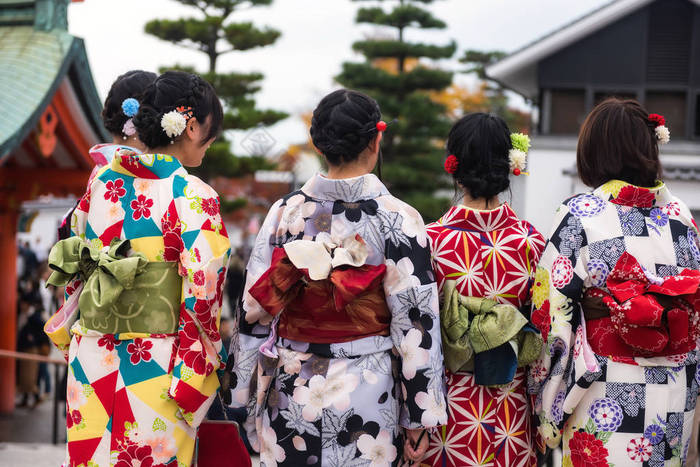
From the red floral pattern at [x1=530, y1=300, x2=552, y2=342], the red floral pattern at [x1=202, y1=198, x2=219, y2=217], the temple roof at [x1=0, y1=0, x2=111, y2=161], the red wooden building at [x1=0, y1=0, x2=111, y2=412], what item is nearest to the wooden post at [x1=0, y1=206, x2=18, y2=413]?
the red wooden building at [x1=0, y1=0, x2=111, y2=412]

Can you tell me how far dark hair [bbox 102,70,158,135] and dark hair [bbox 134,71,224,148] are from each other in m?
0.26

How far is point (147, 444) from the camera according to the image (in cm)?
241

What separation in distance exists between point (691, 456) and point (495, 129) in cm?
154

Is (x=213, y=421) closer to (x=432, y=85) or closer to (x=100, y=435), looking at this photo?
(x=100, y=435)

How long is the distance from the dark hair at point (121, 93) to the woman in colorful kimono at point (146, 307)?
1.06 ft

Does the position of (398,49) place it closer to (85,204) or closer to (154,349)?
(85,204)

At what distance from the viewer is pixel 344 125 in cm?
232

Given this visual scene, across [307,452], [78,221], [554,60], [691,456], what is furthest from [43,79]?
[554,60]

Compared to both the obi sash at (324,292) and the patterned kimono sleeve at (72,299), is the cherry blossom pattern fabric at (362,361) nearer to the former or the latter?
the obi sash at (324,292)

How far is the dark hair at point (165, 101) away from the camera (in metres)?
2.54

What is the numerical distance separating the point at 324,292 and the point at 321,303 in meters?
0.05

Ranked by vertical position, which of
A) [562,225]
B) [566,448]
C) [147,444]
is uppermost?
[562,225]

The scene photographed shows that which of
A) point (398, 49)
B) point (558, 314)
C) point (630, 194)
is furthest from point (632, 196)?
point (398, 49)

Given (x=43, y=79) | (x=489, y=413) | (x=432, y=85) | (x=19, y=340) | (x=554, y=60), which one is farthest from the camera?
(x=432, y=85)
